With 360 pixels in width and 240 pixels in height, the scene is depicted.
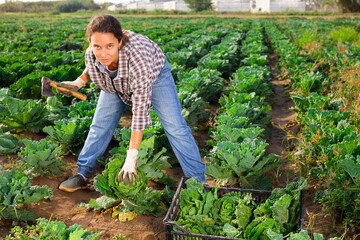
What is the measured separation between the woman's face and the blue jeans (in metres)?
0.58

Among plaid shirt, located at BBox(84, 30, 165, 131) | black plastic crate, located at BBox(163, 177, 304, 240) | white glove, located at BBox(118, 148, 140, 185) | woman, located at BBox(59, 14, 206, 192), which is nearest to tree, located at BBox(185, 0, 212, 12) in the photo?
woman, located at BBox(59, 14, 206, 192)

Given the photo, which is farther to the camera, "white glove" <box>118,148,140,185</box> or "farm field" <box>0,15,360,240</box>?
"farm field" <box>0,15,360,240</box>

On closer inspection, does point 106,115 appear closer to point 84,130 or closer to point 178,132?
point 178,132

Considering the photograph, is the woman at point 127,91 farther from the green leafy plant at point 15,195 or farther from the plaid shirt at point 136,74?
the green leafy plant at point 15,195

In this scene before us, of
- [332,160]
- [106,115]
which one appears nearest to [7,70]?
[106,115]

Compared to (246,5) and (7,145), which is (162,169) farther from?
(246,5)

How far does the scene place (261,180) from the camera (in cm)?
335

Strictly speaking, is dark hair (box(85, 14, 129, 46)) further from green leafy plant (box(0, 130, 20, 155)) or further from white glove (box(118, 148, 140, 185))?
green leafy plant (box(0, 130, 20, 155))

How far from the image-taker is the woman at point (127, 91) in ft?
8.03

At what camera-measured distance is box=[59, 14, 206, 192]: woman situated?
245 cm

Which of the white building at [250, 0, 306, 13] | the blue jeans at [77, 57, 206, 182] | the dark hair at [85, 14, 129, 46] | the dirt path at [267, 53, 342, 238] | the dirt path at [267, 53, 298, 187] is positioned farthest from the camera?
the white building at [250, 0, 306, 13]

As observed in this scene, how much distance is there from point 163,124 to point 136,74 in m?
0.71

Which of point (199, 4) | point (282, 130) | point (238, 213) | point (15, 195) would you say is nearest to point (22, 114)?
point (15, 195)

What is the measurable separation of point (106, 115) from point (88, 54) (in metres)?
0.65
